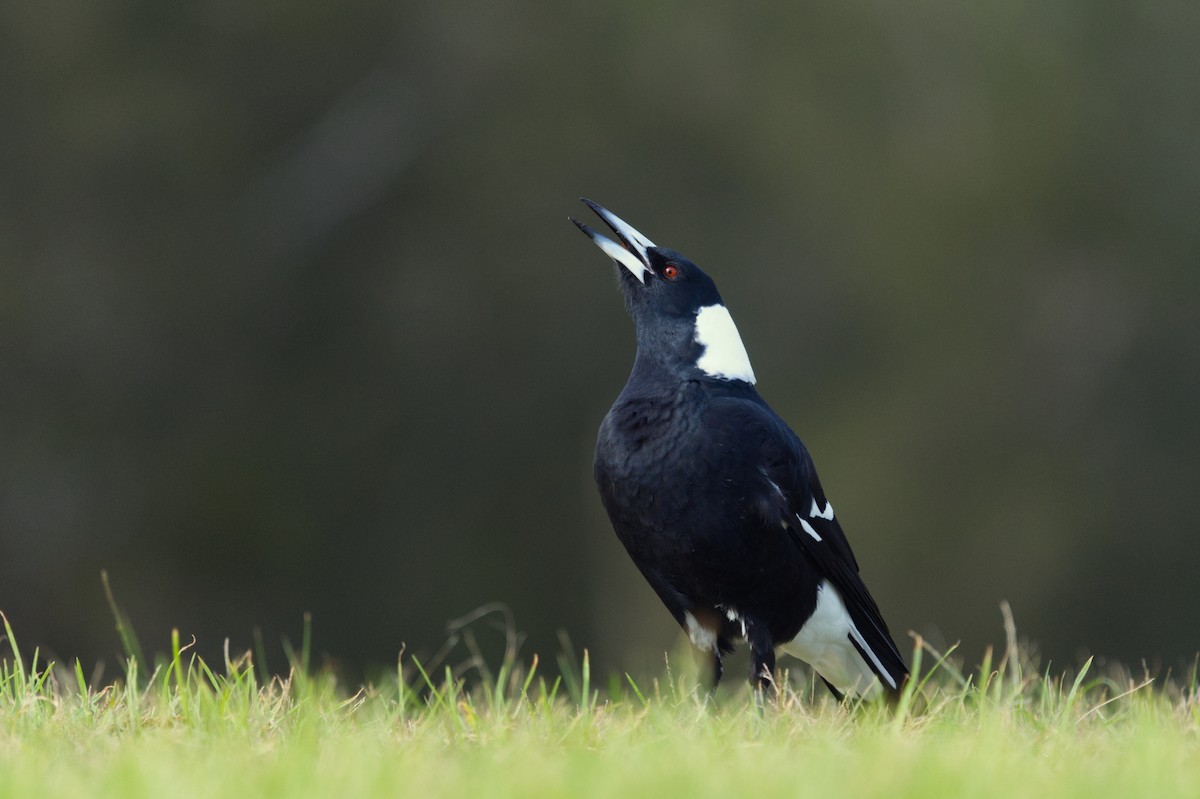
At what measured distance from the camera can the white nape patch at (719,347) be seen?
3.73m

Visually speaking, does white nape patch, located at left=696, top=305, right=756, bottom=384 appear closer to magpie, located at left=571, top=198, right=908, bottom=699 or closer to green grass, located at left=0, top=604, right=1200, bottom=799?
magpie, located at left=571, top=198, right=908, bottom=699

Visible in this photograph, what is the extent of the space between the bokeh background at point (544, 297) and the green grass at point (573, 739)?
6.66 meters

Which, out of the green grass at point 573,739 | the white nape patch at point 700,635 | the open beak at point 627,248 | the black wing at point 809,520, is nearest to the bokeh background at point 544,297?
the open beak at point 627,248

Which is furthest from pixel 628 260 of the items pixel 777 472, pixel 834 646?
pixel 834 646

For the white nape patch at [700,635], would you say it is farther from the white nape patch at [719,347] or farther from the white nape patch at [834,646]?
the white nape patch at [719,347]

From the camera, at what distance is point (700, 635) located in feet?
11.8

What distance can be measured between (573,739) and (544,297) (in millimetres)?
7734

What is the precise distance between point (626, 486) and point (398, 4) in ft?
23.6

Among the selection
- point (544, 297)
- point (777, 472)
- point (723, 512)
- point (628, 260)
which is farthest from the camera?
point (544, 297)

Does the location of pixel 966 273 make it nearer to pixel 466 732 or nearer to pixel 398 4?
pixel 398 4

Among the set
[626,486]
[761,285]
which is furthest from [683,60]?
[626,486]

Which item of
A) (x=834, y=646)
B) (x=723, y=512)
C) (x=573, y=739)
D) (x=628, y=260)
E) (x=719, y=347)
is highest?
(x=628, y=260)

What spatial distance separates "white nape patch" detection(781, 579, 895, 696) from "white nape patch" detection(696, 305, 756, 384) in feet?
1.81

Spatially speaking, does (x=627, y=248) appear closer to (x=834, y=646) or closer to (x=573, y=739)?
(x=834, y=646)
